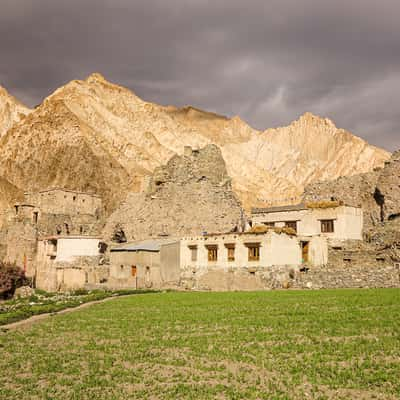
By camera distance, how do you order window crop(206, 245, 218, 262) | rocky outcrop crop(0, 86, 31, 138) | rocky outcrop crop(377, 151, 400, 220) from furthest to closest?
1. rocky outcrop crop(0, 86, 31, 138)
2. rocky outcrop crop(377, 151, 400, 220)
3. window crop(206, 245, 218, 262)

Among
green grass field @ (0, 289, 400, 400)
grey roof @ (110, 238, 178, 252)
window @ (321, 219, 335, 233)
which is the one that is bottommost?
green grass field @ (0, 289, 400, 400)

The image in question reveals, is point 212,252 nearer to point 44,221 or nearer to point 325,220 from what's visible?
point 325,220

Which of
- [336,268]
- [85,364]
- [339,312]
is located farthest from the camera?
[336,268]

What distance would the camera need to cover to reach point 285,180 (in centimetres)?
11812

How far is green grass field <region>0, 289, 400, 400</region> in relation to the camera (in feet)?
32.9

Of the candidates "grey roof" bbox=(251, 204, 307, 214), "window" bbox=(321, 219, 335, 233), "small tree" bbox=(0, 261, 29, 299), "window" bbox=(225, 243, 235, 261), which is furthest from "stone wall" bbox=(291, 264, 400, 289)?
"small tree" bbox=(0, 261, 29, 299)

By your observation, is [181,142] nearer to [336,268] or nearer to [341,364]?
[336,268]

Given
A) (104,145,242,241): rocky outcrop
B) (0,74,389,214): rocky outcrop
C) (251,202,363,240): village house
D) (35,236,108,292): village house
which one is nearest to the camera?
(251,202,363,240): village house

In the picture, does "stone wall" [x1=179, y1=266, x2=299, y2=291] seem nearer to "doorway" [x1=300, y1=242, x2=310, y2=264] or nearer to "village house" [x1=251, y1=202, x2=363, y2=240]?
"doorway" [x1=300, y1=242, x2=310, y2=264]

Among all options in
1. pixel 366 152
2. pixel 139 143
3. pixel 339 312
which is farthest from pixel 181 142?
pixel 339 312

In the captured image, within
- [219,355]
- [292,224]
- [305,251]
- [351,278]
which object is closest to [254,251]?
[305,251]

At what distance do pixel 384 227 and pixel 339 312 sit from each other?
1967 cm

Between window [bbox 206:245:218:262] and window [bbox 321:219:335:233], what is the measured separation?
26.9ft

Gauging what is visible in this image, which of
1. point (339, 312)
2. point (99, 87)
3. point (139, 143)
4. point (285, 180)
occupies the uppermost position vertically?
point (99, 87)
